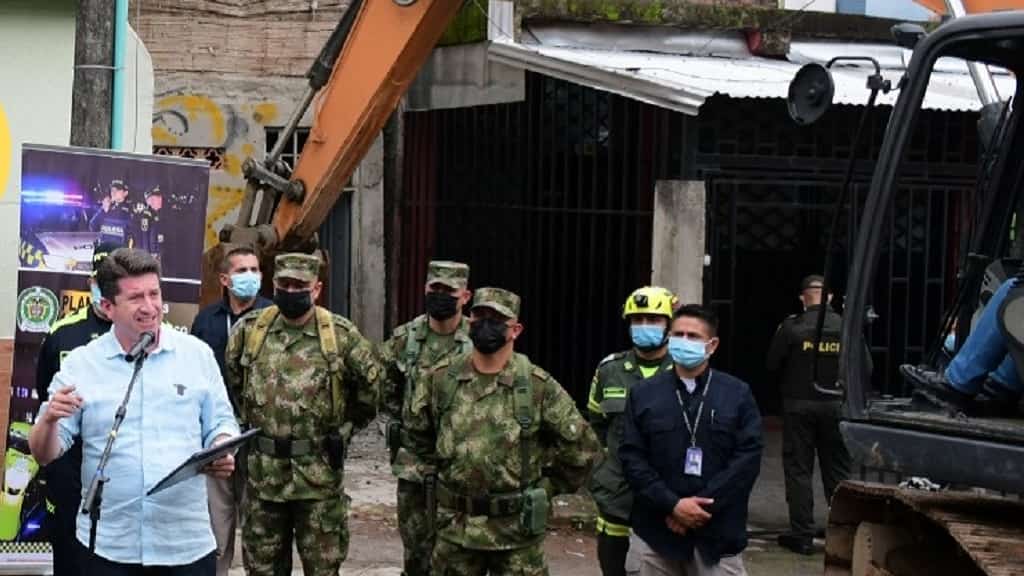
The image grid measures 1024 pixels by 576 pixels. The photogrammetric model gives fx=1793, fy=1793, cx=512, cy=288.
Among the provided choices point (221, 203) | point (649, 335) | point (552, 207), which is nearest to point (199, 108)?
point (221, 203)

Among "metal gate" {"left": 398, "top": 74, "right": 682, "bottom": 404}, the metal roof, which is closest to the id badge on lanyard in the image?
the metal roof

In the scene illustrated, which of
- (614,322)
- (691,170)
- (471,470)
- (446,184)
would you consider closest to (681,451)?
(471,470)

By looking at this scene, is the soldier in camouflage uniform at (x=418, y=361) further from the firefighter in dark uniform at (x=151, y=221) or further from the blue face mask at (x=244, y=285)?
the firefighter in dark uniform at (x=151, y=221)

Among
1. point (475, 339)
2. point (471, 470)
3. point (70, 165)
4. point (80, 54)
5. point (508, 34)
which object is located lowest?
point (471, 470)

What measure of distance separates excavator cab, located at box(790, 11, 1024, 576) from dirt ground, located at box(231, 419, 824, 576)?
5002 millimetres

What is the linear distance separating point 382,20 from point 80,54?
115 inches

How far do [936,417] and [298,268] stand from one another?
13.8ft

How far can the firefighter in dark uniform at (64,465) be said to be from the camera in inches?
287

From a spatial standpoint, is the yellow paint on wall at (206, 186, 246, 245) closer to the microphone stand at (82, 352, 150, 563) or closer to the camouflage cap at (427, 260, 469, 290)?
the camouflage cap at (427, 260, 469, 290)

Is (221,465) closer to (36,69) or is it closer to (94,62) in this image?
(94,62)

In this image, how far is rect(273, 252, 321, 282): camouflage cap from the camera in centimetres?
864

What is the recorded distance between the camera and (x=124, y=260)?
6188mm

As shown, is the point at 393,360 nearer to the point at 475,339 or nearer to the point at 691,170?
the point at 475,339

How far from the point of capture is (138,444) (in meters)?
6.22
